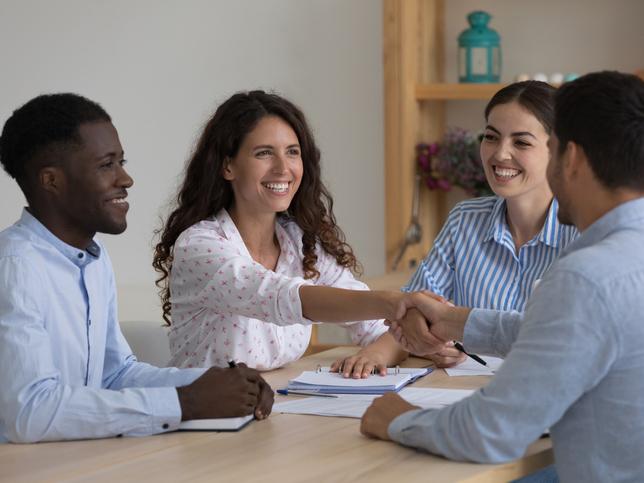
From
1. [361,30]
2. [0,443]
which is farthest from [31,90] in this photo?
[0,443]

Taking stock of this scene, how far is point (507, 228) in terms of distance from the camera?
2.76m

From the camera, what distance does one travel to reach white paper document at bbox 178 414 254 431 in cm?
181

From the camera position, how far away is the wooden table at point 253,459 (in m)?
1.56

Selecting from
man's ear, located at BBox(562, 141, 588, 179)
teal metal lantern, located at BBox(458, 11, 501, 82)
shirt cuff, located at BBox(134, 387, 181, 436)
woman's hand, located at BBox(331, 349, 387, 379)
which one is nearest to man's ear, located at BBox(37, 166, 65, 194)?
shirt cuff, located at BBox(134, 387, 181, 436)

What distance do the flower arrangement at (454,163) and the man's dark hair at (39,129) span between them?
9.24ft

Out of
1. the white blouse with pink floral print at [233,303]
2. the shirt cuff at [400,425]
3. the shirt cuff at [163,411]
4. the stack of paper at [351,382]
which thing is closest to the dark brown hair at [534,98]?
the white blouse with pink floral print at [233,303]

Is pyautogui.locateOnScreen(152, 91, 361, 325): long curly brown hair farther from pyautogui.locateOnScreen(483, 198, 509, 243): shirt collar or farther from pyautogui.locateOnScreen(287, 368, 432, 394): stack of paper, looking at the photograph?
pyautogui.locateOnScreen(287, 368, 432, 394): stack of paper

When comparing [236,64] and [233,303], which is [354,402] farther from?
[236,64]

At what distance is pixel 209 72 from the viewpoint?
4.50 metres

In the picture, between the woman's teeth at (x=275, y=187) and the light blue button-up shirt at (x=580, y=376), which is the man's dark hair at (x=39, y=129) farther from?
the light blue button-up shirt at (x=580, y=376)

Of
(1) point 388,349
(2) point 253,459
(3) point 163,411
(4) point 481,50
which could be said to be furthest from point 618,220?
(4) point 481,50

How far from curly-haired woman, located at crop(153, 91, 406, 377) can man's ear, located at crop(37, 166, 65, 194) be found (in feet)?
1.79

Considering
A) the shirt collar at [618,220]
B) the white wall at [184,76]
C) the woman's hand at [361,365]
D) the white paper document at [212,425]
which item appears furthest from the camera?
the white wall at [184,76]

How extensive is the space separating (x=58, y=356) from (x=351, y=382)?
0.61m
